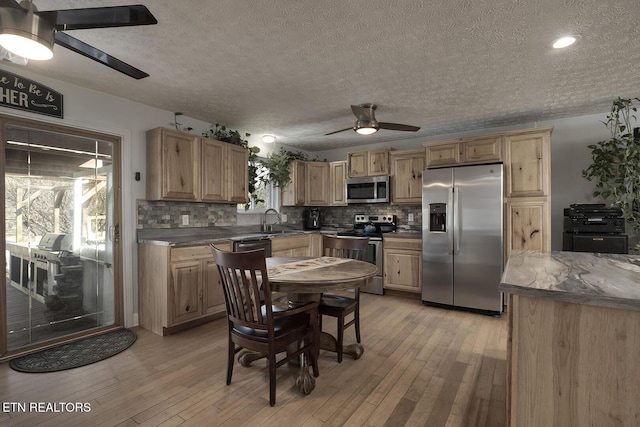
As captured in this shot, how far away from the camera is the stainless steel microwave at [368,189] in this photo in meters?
4.84

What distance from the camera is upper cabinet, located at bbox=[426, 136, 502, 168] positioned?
149 inches

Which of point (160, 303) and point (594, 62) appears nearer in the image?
point (594, 62)

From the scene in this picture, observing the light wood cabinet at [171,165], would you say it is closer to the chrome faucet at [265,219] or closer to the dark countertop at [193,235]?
the dark countertop at [193,235]

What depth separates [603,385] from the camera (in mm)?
1107

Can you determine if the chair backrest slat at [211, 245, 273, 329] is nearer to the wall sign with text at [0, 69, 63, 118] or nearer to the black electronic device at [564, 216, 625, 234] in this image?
the wall sign with text at [0, 69, 63, 118]

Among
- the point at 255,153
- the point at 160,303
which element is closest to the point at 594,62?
the point at 255,153

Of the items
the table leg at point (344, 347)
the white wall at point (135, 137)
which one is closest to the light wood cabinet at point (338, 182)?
the white wall at point (135, 137)

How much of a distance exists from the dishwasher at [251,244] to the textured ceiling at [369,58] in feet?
5.03

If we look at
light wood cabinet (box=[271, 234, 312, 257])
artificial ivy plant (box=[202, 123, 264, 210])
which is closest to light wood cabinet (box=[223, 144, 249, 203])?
artificial ivy plant (box=[202, 123, 264, 210])

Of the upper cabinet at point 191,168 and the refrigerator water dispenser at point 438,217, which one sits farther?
the refrigerator water dispenser at point 438,217

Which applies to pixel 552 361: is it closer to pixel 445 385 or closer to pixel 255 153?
pixel 445 385

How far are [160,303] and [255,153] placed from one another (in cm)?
249

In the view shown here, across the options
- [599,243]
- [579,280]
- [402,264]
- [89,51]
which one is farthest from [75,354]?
[599,243]

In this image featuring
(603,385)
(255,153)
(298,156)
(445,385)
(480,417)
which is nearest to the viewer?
(603,385)
